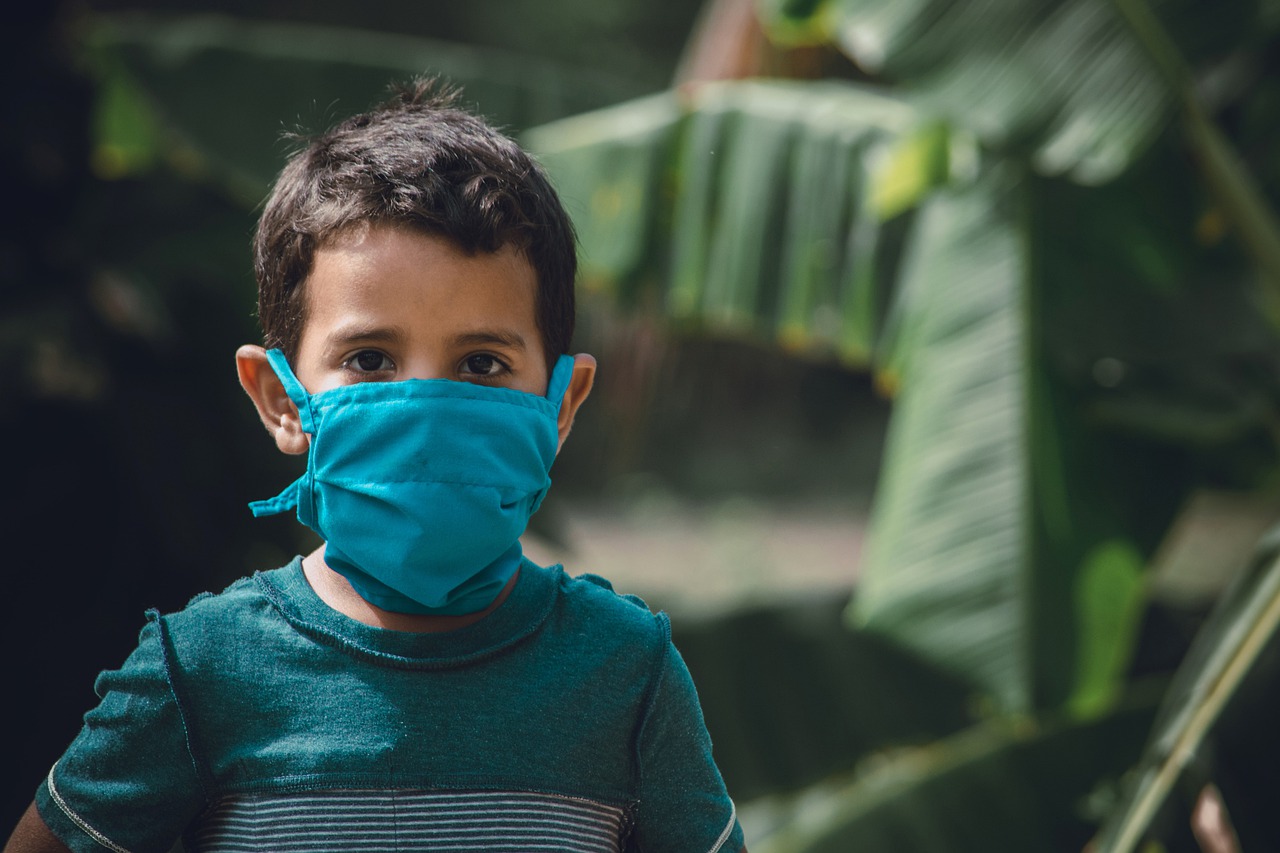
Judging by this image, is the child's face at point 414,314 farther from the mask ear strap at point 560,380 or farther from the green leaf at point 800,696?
the green leaf at point 800,696

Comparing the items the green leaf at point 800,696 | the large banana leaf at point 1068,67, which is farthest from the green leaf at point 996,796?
the large banana leaf at point 1068,67

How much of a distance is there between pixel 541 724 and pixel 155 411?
3.07 m

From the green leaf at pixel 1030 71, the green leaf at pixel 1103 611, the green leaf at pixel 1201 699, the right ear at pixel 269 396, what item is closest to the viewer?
the right ear at pixel 269 396

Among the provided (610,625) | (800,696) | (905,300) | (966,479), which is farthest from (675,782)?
(800,696)

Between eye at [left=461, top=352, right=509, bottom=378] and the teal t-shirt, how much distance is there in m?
0.17

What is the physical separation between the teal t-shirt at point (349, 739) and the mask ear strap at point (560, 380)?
0.53 feet

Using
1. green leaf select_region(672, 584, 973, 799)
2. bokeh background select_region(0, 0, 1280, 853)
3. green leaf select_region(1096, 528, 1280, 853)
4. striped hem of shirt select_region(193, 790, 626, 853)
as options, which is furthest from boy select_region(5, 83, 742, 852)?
green leaf select_region(672, 584, 973, 799)

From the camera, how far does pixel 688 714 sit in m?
0.93

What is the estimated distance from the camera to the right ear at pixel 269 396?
960 millimetres

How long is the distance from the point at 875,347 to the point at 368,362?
2.30 meters

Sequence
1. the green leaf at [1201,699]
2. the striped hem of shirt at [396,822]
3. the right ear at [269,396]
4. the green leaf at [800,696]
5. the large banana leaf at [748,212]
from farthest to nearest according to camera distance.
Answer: the green leaf at [800,696] < the large banana leaf at [748,212] < the green leaf at [1201,699] < the right ear at [269,396] < the striped hem of shirt at [396,822]

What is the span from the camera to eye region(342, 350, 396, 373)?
900 mm

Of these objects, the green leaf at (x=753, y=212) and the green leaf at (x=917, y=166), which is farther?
the green leaf at (x=753, y=212)

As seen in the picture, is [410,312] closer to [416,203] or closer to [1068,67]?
[416,203]
